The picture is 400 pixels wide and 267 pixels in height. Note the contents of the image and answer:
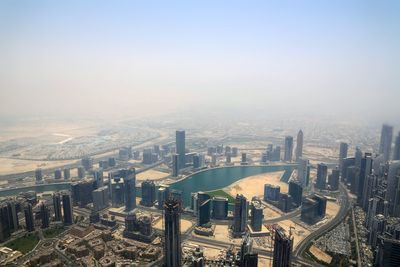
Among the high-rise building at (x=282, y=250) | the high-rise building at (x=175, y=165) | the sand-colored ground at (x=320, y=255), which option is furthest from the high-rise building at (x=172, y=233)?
the high-rise building at (x=175, y=165)

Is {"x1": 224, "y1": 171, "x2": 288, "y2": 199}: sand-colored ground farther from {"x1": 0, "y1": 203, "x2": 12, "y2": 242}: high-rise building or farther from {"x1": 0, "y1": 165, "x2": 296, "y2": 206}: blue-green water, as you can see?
{"x1": 0, "y1": 203, "x2": 12, "y2": 242}: high-rise building

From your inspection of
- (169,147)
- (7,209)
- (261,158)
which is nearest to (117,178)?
(7,209)

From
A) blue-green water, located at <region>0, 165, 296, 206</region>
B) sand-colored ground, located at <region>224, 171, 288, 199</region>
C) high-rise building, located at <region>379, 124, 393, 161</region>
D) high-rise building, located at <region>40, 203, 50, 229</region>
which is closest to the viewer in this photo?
high-rise building, located at <region>40, 203, 50, 229</region>

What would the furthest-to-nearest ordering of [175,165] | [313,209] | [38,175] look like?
[175,165]
[38,175]
[313,209]

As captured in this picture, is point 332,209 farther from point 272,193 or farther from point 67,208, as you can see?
point 67,208

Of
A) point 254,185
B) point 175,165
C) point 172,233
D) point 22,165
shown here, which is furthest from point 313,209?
point 22,165

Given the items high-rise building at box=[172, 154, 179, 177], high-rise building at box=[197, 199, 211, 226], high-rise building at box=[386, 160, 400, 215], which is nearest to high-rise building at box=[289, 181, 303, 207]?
high-rise building at box=[386, 160, 400, 215]

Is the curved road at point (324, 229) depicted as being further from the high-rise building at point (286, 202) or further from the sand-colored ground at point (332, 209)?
the high-rise building at point (286, 202)
